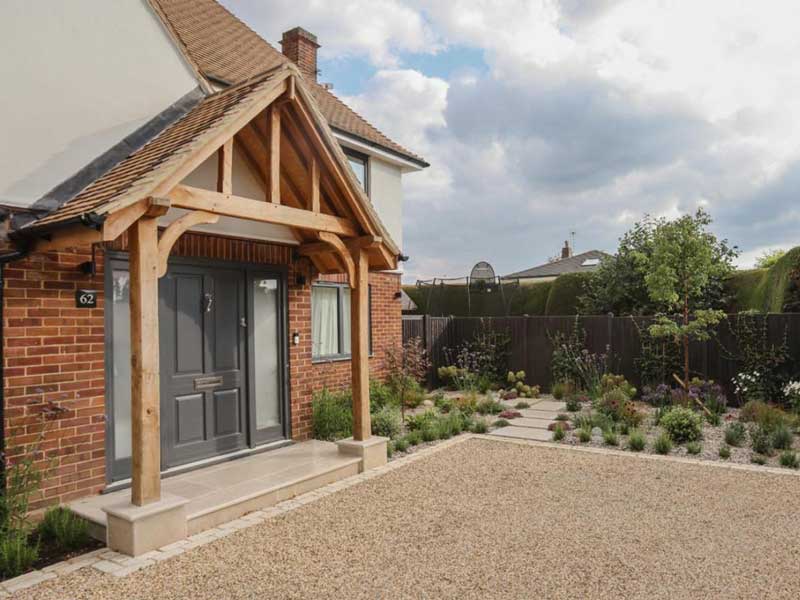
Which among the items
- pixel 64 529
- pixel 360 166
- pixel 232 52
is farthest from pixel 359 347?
pixel 232 52

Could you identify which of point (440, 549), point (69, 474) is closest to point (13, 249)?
point (69, 474)

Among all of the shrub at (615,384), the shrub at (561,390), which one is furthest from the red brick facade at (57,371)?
the shrub at (561,390)

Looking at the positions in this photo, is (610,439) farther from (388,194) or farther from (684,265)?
(388,194)

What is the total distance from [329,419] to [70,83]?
5209mm

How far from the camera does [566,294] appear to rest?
1758cm

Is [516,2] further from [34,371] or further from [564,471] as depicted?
[34,371]

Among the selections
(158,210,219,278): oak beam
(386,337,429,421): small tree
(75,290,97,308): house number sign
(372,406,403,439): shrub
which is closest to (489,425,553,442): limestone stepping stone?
(386,337,429,421): small tree

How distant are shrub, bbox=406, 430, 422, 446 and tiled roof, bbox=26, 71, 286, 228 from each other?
16.6 feet

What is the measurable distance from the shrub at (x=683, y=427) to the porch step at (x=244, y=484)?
184 inches

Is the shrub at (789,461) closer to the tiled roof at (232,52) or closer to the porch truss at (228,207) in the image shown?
the porch truss at (228,207)

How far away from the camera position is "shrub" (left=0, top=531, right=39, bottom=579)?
4180 millimetres

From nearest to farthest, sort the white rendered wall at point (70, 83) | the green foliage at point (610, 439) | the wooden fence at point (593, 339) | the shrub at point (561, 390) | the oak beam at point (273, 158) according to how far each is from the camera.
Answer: the white rendered wall at point (70, 83)
the oak beam at point (273, 158)
the green foliage at point (610, 439)
the wooden fence at point (593, 339)
the shrub at point (561, 390)

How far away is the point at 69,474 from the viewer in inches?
212

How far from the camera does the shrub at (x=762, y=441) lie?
7.51 m
